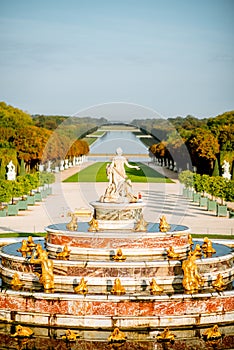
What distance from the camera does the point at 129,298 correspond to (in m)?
15.2

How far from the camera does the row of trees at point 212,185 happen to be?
127 feet

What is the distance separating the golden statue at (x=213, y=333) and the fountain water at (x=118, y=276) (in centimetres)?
82

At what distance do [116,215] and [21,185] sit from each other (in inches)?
782

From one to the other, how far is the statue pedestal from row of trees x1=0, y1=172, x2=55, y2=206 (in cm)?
1688

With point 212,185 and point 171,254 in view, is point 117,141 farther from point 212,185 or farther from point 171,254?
point 212,185

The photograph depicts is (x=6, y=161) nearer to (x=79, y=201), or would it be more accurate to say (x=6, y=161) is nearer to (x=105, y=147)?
(x=79, y=201)

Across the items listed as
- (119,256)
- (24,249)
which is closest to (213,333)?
(119,256)

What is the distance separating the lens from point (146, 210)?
120ft

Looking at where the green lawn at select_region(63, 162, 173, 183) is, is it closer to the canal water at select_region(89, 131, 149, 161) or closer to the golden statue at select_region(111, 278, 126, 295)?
the canal water at select_region(89, 131, 149, 161)

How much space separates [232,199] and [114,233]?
2056 centimetres

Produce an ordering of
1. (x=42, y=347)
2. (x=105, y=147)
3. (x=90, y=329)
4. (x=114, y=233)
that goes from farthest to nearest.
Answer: (x=105, y=147) < (x=114, y=233) < (x=90, y=329) < (x=42, y=347)

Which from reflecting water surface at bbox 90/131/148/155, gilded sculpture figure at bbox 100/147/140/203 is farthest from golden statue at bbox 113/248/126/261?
reflecting water surface at bbox 90/131/148/155

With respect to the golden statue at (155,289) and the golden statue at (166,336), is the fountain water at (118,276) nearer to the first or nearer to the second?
the golden statue at (155,289)

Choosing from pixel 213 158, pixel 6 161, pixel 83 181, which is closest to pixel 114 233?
pixel 83 181
